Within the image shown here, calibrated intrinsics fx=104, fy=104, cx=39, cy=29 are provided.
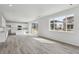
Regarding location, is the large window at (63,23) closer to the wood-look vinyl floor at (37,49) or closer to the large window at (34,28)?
the wood-look vinyl floor at (37,49)

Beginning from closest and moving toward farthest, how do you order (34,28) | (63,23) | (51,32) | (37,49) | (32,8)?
1. (37,49)
2. (32,8)
3. (63,23)
4. (51,32)
5. (34,28)

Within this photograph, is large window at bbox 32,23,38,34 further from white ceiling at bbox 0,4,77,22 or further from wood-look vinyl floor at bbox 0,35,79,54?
wood-look vinyl floor at bbox 0,35,79,54

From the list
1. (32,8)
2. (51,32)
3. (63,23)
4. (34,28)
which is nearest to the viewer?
(32,8)

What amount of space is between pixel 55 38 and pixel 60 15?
199cm

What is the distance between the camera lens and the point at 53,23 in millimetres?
9523

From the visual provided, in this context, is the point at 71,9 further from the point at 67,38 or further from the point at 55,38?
the point at 55,38

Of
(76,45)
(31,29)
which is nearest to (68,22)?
(76,45)

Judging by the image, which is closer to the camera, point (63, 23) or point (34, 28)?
point (63, 23)

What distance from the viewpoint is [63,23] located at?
8.10 m

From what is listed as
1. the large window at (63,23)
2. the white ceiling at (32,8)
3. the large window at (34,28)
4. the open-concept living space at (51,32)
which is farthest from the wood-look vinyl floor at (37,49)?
the large window at (34,28)

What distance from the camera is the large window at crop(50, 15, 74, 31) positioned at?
22.9 ft

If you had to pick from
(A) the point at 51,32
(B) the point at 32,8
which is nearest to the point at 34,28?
(A) the point at 51,32

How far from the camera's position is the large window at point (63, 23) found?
6.97 m

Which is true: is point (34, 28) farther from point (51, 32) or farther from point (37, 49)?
point (37, 49)
